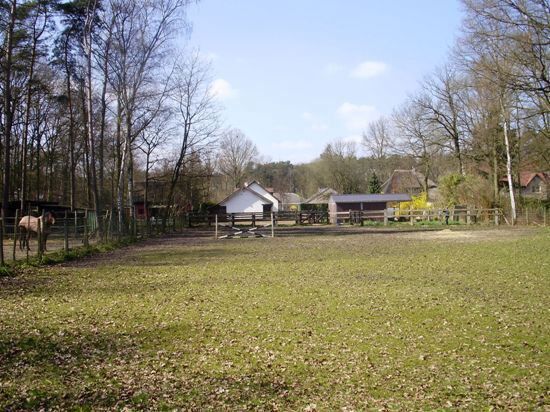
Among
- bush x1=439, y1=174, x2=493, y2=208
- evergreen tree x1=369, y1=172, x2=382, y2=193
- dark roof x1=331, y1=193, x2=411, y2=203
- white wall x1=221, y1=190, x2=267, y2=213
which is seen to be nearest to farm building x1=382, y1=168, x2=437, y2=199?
evergreen tree x1=369, y1=172, x2=382, y2=193

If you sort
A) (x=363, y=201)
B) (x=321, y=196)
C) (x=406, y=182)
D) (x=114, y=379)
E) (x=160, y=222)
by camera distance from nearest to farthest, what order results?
(x=114, y=379)
(x=160, y=222)
(x=363, y=201)
(x=406, y=182)
(x=321, y=196)

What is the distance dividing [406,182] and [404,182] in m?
0.37

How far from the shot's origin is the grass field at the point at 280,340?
498 centimetres

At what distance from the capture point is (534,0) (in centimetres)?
1855

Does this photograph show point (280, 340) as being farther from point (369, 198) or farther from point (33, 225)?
point (369, 198)

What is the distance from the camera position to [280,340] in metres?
7.00

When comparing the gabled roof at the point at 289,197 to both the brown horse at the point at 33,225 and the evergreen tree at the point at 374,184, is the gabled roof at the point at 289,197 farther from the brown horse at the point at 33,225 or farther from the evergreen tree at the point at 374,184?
the brown horse at the point at 33,225

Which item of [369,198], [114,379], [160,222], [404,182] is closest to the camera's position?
[114,379]

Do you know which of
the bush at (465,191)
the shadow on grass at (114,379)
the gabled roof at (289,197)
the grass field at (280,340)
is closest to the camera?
the shadow on grass at (114,379)

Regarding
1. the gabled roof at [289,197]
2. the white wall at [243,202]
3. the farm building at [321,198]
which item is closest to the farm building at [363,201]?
the white wall at [243,202]

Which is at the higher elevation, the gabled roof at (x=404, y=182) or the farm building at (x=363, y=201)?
the gabled roof at (x=404, y=182)

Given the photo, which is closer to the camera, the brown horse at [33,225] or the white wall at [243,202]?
the brown horse at [33,225]

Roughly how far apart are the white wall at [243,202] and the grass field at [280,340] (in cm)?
5287

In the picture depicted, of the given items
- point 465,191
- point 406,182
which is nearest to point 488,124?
point 465,191
